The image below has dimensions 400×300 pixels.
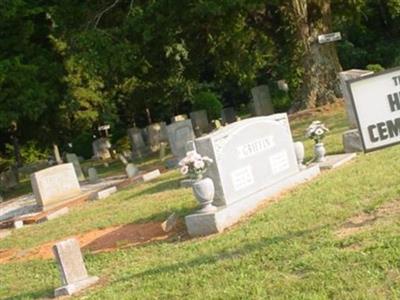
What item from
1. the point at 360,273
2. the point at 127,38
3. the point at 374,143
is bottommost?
the point at 360,273

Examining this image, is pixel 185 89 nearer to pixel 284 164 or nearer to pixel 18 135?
pixel 18 135

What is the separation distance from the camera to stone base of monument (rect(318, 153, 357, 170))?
11461 millimetres

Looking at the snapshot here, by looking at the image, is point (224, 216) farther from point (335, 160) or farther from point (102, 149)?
point (102, 149)

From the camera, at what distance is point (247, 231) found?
7855 mm

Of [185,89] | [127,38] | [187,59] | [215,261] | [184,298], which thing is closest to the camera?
[184,298]

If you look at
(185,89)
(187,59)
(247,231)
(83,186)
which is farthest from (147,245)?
(185,89)

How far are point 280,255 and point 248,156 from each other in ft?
12.8

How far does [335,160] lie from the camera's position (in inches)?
464

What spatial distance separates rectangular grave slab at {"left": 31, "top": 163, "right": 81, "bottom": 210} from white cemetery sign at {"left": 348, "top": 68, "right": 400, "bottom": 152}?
46.8 ft

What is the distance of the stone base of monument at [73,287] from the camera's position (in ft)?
23.9

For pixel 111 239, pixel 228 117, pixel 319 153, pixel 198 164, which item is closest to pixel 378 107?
pixel 198 164

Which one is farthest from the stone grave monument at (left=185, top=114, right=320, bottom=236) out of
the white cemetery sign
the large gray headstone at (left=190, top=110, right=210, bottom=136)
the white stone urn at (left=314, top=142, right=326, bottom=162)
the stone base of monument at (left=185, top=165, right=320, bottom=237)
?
the large gray headstone at (left=190, top=110, right=210, bottom=136)

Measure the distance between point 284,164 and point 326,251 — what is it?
15.8 ft

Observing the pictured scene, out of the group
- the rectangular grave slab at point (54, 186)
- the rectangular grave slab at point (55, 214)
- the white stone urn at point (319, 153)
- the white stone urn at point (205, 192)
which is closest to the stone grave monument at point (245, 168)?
the white stone urn at point (205, 192)
